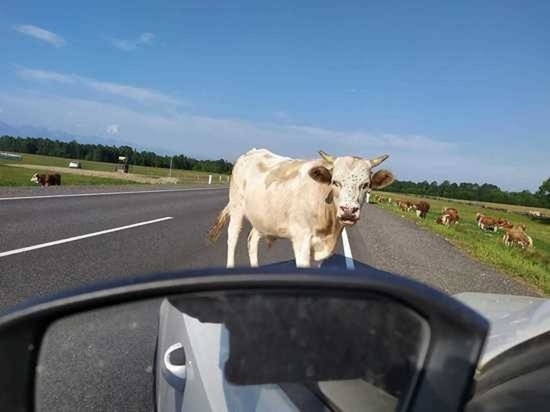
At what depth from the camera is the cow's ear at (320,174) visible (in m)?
5.63

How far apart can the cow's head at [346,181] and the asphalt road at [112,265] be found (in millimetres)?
1347

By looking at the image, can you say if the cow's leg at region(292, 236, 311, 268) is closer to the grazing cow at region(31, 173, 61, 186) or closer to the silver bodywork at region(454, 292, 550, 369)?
the silver bodywork at region(454, 292, 550, 369)

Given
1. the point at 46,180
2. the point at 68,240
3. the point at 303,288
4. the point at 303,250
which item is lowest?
the point at 46,180

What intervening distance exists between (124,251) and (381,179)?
492cm

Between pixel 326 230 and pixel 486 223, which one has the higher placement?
pixel 326 230

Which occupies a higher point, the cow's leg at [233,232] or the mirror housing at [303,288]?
the mirror housing at [303,288]

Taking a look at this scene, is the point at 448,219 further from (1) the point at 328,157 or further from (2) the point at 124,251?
(1) the point at 328,157

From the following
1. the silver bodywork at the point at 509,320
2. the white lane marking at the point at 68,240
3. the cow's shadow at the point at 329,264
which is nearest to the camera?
the cow's shadow at the point at 329,264

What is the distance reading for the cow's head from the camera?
5410 millimetres

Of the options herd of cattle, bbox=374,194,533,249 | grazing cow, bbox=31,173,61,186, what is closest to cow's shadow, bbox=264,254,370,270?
grazing cow, bbox=31,173,61,186

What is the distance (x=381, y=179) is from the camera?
6195 mm

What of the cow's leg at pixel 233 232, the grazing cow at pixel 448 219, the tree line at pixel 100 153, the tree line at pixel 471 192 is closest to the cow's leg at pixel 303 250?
the cow's leg at pixel 233 232

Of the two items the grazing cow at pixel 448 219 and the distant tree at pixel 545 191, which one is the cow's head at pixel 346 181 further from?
the distant tree at pixel 545 191

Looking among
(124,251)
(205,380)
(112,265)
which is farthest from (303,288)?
(124,251)
